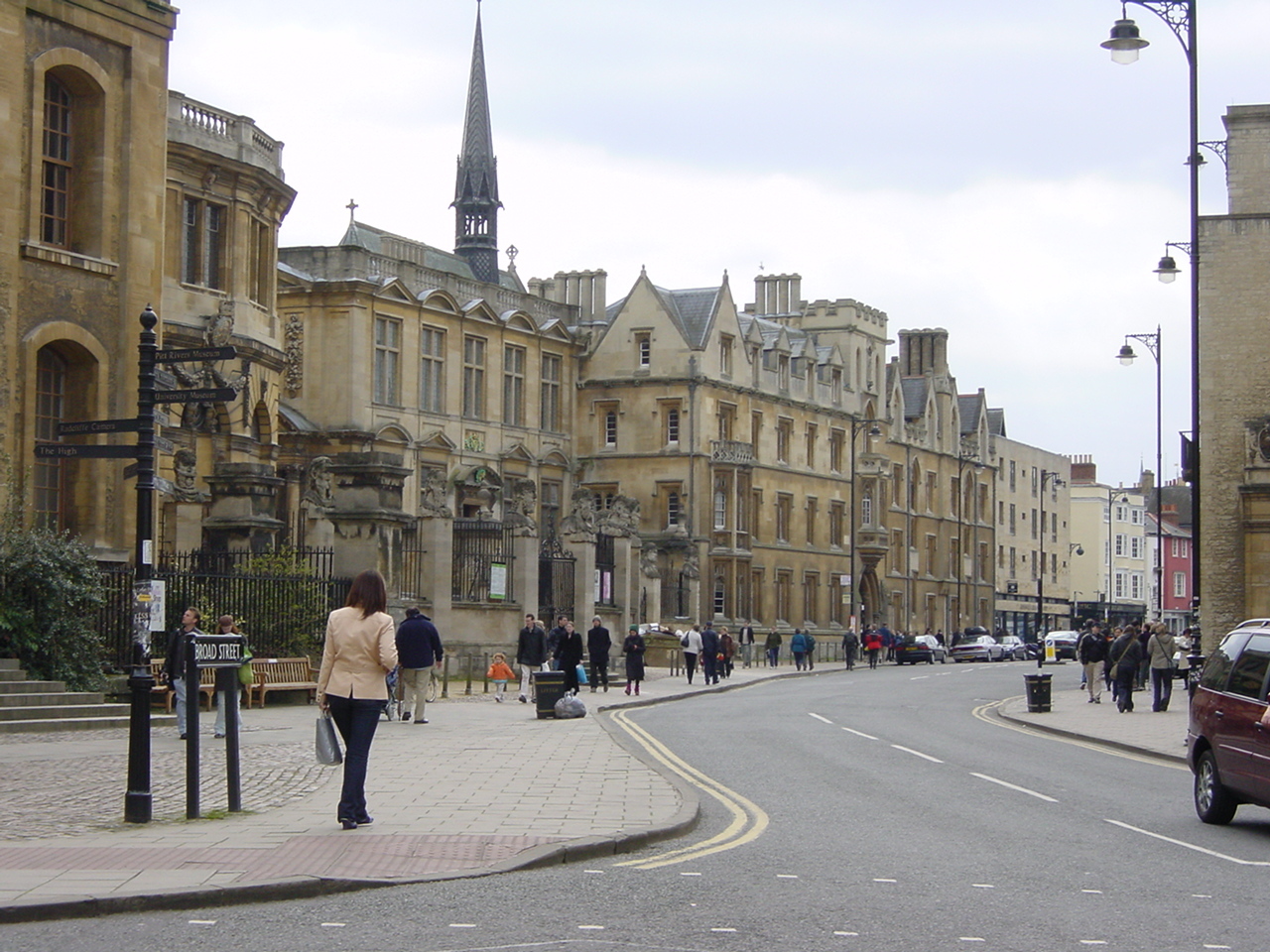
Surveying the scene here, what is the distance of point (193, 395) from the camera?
14234 mm

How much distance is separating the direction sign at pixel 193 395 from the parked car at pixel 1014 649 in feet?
223

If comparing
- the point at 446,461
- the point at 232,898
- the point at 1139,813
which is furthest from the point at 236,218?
the point at 232,898

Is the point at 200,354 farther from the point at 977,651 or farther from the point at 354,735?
the point at 977,651

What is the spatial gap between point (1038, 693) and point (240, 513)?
1493cm

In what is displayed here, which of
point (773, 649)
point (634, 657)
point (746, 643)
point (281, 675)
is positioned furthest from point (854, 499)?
point (281, 675)

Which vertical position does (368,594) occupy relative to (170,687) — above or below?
above

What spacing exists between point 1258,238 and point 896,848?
30700mm

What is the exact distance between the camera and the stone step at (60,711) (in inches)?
893

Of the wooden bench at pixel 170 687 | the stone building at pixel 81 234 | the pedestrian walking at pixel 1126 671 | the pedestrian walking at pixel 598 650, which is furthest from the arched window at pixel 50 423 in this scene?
the pedestrian walking at pixel 1126 671

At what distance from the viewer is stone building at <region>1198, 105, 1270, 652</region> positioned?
1507 inches

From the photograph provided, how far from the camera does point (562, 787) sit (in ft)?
53.3

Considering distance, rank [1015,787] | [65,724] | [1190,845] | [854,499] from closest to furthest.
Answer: [1190,845]
[1015,787]
[65,724]
[854,499]

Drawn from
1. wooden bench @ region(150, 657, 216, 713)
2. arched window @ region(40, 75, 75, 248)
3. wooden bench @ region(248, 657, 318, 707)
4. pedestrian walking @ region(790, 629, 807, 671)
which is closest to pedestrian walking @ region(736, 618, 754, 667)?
pedestrian walking @ region(790, 629, 807, 671)

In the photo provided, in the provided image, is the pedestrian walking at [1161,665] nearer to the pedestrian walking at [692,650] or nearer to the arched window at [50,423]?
the pedestrian walking at [692,650]
